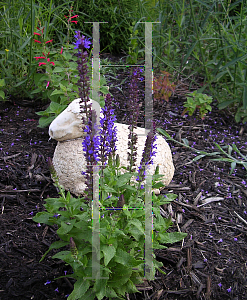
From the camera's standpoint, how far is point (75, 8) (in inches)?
198

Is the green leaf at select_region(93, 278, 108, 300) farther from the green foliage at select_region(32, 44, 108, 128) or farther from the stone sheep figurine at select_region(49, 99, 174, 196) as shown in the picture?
the green foliage at select_region(32, 44, 108, 128)

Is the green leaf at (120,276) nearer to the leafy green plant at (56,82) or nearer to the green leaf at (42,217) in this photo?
the green leaf at (42,217)

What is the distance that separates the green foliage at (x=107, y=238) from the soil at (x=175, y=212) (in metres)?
0.37

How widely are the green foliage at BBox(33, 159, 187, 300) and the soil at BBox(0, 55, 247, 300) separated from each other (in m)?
0.37

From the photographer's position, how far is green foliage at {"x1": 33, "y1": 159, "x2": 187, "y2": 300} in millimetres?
1630

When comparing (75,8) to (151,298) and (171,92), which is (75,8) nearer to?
(171,92)

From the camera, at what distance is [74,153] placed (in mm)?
2898

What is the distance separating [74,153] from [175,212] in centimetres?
104

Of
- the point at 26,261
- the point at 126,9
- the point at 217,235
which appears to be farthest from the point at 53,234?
the point at 126,9

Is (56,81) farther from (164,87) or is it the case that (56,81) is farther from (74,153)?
(164,87)

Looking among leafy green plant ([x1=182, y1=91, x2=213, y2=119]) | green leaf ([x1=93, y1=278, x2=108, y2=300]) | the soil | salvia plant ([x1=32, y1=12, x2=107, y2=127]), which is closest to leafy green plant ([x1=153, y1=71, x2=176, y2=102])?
the soil

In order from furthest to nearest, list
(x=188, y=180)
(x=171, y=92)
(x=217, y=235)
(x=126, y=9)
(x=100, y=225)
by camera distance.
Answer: (x=126, y=9), (x=171, y=92), (x=188, y=180), (x=217, y=235), (x=100, y=225)

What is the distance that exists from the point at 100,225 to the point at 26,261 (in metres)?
0.88

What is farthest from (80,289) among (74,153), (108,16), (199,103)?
(108,16)
